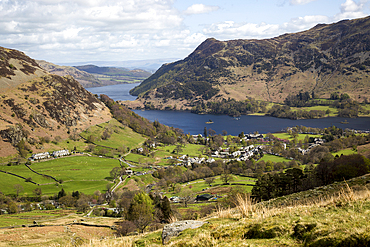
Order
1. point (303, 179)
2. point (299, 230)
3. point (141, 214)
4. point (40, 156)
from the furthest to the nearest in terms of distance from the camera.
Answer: point (40, 156)
point (303, 179)
point (141, 214)
point (299, 230)

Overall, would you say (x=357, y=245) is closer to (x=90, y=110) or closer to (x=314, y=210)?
(x=314, y=210)

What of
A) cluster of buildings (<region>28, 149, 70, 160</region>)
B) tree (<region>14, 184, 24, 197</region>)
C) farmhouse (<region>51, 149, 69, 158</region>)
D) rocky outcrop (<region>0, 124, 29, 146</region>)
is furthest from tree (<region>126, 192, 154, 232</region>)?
rocky outcrop (<region>0, 124, 29, 146</region>)

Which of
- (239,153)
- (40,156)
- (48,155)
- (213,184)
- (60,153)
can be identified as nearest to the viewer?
(213,184)

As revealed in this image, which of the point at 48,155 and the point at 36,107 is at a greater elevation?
the point at 36,107

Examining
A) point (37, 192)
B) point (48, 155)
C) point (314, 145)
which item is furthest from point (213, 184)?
point (314, 145)

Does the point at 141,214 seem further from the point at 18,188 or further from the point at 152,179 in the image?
the point at 152,179

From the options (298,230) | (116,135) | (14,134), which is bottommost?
(116,135)

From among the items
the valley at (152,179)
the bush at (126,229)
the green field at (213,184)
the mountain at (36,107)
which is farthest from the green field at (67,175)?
the bush at (126,229)

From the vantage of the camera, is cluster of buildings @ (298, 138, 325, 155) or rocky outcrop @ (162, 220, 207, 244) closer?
rocky outcrop @ (162, 220, 207, 244)

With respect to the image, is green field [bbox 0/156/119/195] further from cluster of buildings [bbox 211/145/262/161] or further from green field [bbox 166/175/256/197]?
cluster of buildings [bbox 211/145/262/161]
